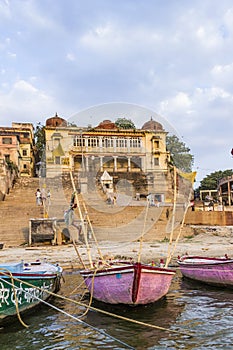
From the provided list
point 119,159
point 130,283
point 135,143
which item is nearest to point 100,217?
point 130,283

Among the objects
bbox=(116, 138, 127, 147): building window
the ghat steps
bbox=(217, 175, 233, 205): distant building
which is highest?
bbox=(116, 138, 127, 147): building window

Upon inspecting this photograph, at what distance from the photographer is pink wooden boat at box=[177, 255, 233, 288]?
12.3m

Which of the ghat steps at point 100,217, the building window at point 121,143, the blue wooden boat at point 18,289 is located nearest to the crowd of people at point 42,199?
the ghat steps at point 100,217

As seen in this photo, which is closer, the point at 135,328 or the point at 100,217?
the point at 135,328

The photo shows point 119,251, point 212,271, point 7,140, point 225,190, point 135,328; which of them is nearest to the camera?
point 135,328

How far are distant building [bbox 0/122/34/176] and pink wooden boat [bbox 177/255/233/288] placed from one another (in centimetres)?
3916

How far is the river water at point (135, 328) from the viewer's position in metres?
7.70

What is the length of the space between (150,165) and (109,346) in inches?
1691

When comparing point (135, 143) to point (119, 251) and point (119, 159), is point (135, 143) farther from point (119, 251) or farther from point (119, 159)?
point (119, 251)

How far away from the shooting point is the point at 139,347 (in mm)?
7477

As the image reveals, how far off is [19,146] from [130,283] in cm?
4757

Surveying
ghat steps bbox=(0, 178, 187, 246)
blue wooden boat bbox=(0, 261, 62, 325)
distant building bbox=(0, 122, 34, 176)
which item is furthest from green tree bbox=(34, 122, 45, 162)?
blue wooden boat bbox=(0, 261, 62, 325)

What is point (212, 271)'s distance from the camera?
1271 cm

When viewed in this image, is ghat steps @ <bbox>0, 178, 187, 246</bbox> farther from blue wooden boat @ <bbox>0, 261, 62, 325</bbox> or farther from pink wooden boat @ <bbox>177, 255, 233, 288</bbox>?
blue wooden boat @ <bbox>0, 261, 62, 325</bbox>
